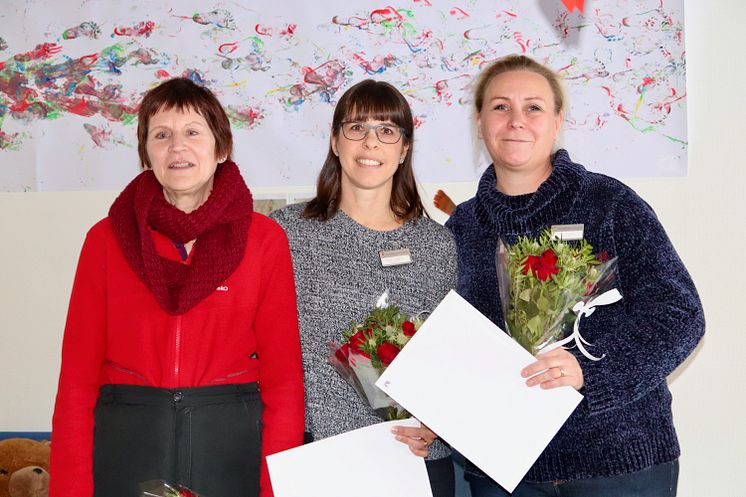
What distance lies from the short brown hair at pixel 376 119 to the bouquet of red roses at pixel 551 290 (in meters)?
0.55

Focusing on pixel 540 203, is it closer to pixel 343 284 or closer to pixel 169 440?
pixel 343 284

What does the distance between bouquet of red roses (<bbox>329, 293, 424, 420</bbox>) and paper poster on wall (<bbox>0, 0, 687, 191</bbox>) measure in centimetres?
94

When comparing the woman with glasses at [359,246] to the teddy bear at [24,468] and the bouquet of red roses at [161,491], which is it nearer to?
the bouquet of red roses at [161,491]

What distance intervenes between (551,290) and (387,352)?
394 millimetres

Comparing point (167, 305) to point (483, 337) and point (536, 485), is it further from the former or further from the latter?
point (536, 485)

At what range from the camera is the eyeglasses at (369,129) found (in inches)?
81.4

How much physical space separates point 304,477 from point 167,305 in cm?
51

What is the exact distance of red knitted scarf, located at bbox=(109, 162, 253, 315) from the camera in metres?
1.71

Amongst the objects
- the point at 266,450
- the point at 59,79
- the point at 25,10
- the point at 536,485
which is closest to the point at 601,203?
the point at 536,485

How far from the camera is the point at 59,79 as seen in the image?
10.0ft

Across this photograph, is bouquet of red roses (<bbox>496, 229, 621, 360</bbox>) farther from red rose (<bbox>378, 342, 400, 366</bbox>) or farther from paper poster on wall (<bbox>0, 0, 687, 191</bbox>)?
paper poster on wall (<bbox>0, 0, 687, 191</bbox>)

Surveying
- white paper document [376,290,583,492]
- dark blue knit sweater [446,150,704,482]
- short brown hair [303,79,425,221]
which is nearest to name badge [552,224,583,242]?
dark blue knit sweater [446,150,704,482]

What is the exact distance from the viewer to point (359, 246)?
2053 millimetres

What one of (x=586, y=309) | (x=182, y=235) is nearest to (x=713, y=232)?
(x=586, y=309)
